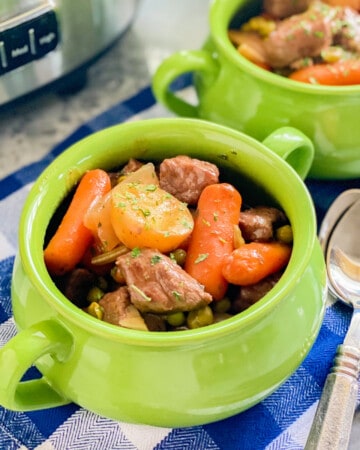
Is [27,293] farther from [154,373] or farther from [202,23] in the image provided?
[202,23]

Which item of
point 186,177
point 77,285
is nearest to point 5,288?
point 77,285

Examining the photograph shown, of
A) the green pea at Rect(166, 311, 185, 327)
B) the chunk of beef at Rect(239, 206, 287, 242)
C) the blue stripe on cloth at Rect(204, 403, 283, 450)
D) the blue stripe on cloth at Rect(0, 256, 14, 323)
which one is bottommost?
the blue stripe on cloth at Rect(204, 403, 283, 450)

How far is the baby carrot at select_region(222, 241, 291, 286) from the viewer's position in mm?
819

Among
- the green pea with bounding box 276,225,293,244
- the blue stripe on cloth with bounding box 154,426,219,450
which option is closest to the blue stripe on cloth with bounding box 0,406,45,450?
the blue stripe on cloth with bounding box 154,426,219,450

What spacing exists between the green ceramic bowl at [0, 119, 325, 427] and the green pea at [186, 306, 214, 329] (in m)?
0.06

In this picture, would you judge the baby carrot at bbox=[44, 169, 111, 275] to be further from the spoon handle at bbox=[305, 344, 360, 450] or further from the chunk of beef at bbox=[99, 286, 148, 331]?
the spoon handle at bbox=[305, 344, 360, 450]

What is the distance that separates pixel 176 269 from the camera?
2.67ft

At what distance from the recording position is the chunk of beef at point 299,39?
3.74 feet

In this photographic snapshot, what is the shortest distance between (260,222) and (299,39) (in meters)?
0.40

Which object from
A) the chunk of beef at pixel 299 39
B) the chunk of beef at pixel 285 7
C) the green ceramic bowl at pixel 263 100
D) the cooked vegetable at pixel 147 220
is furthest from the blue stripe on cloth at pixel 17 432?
the chunk of beef at pixel 285 7

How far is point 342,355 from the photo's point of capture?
0.90 meters

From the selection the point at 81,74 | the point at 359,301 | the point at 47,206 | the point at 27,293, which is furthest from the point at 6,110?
the point at 359,301

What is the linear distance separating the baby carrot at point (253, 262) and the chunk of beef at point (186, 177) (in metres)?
0.11

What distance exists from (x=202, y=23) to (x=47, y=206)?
85 cm
